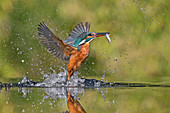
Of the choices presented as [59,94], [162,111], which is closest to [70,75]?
[59,94]

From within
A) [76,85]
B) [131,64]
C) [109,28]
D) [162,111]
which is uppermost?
[109,28]

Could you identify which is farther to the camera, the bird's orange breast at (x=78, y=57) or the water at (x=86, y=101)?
the bird's orange breast at (x=78, y=57)

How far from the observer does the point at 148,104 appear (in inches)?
169

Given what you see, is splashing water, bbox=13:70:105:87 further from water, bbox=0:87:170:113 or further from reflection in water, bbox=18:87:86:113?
water, bbox=0:87:170:113

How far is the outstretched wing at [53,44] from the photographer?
515cm

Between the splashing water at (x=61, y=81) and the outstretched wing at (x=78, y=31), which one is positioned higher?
the outstretched wing at (x=78, y=31)

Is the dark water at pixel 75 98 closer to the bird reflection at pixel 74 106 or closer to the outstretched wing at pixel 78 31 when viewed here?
the bird reflection at pixel 74 106

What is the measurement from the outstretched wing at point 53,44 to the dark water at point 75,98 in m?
0.51

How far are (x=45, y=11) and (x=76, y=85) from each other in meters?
1.97

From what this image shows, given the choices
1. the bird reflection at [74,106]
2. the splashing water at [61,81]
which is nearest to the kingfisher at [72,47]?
the splashing water at [61,81]

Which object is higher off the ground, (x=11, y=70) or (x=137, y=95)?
(x=11, y=70)

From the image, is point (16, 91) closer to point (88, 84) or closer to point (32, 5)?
point (88, 84)

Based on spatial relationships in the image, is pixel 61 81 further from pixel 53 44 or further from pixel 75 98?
pixel 75 98

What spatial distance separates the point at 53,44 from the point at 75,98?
3.25ft
